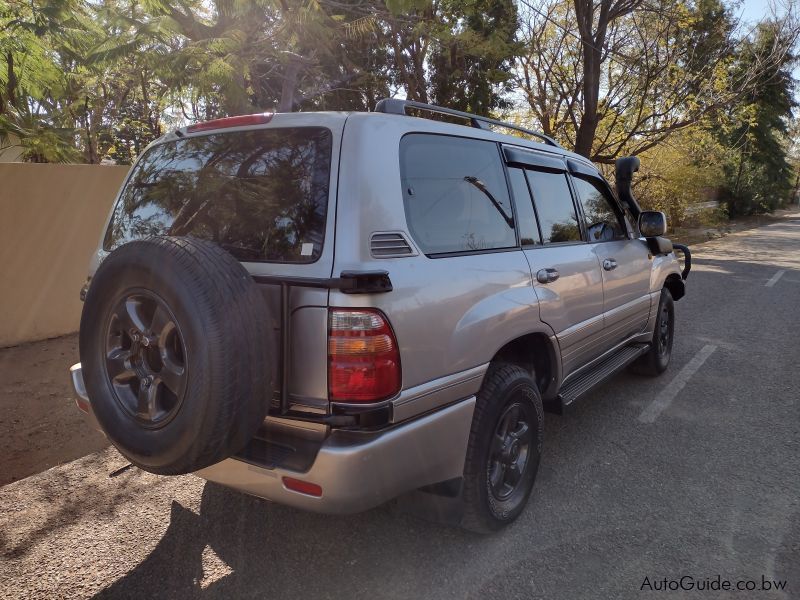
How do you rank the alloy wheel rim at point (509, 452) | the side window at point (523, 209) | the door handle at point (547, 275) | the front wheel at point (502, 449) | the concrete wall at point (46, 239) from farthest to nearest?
the concrete wall at point (46, 239)
the side window at point (523, 209)
the door handle at point (547, 275)
the alloy wheel rim at point (509, 452)
the front wheel at point (502, 449)

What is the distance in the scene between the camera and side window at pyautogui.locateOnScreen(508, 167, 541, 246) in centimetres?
329

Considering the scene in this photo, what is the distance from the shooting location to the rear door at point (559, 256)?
3.30 meters

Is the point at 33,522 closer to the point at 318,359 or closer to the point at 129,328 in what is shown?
the point at 129,328

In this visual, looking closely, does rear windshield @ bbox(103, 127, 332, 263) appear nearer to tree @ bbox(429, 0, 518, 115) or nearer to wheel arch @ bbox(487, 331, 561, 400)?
wheel arch @ bbox(487, 331, 561, 400)

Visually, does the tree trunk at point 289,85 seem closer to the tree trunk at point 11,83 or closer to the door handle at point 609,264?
the tree trunk at point 11,83

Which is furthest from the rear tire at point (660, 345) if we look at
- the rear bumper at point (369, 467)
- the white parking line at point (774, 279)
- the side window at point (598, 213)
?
the white parking line at point (774, 279)

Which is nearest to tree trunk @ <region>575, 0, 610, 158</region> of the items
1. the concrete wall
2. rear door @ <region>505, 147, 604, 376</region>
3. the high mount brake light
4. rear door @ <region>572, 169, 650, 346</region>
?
rear door @ <region>572, 169, 650, 346</region>

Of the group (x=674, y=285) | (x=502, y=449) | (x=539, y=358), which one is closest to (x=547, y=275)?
(x=539, y=358)

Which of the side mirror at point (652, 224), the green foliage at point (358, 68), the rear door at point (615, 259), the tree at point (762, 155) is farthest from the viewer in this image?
the tree at point (762, 155)

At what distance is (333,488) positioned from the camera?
7.29ft

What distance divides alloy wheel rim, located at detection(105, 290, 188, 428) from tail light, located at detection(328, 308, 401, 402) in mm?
537

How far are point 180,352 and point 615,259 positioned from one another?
121 inches

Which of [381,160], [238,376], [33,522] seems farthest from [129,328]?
[33,522]

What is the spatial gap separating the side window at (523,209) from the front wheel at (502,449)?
0.75 m
